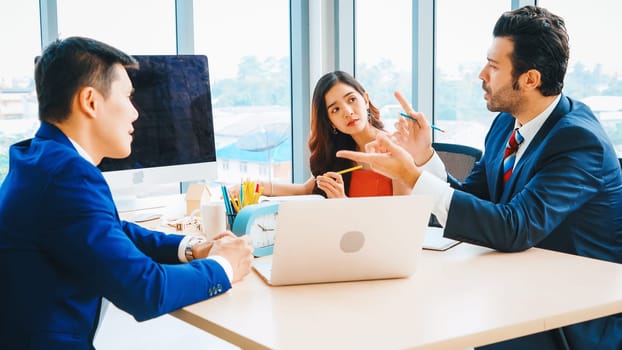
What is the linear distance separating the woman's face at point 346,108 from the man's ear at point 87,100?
1414mm

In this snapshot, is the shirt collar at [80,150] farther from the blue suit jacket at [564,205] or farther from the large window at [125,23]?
the large window at [125,23]

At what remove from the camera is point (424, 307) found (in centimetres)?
133

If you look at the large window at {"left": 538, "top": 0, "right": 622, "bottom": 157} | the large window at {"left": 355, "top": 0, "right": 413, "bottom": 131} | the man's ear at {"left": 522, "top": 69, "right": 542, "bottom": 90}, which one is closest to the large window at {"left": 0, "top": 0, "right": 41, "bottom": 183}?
the large window at {"left": 355, "top": 0, "right": 413, "bottom": 131}

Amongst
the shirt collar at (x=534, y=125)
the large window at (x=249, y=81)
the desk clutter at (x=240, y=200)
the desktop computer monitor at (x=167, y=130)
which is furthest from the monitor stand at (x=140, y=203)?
the large window at (x=249, y=81)

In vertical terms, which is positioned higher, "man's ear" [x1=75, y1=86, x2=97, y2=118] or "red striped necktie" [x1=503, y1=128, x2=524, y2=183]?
"man's ear" [x1=75, y1=86, x2=97, y2=118]

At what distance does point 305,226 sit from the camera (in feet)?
4.61

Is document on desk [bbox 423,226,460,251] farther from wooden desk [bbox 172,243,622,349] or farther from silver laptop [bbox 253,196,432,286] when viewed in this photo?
silver laptop [bbox 253,196,432,286]

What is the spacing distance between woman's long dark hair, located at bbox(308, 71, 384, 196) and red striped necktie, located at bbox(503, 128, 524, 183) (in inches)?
34.9

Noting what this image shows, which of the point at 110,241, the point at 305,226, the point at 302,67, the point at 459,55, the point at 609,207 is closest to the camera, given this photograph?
the point at 110,241

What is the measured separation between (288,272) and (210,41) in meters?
2.99

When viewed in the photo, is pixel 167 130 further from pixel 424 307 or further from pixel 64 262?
pixel 424 307

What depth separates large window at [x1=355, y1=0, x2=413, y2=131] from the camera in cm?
420

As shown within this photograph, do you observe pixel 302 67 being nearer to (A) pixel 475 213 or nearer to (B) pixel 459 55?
(B) pixel 459 55

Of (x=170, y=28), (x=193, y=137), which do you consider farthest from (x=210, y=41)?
(x=193, y=137)
